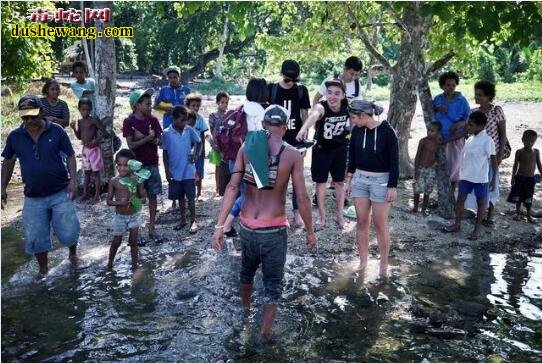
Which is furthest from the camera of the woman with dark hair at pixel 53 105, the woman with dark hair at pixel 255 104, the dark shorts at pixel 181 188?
the woman with dark hair at pixel 53 105

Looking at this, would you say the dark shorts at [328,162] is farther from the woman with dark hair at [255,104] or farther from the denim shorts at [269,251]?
the denim shorts at [269,251]

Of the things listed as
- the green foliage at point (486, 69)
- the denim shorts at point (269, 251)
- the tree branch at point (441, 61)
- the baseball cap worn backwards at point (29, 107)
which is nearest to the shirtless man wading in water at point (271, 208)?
the denim shorts at point (269, 251)

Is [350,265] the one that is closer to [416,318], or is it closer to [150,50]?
[416,318]

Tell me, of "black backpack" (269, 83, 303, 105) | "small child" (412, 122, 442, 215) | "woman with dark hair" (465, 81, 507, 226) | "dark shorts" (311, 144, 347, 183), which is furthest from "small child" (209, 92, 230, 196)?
"woman with dark hair" (465, 81, 507, 226)

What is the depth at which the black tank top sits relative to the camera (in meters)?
6.88

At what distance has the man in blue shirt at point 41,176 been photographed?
18.7 ft

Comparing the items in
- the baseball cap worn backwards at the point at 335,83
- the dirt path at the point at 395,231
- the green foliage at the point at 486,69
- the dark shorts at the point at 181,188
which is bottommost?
the dirt path at the point at 395,231

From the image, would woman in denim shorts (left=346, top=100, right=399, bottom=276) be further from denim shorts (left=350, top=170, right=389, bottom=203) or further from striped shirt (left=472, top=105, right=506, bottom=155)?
striped shirt (left=472, top=105, right=506, bottom=155)

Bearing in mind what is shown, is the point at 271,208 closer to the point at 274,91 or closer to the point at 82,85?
the point at 274,91

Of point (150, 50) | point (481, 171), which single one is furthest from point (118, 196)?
point (150, 50)

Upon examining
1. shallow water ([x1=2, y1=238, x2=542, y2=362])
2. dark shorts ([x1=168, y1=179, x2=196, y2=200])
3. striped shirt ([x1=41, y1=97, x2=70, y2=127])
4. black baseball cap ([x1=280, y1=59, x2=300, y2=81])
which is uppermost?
black baseball cap ([x1=280, y1=59, x2=300, y2=81])

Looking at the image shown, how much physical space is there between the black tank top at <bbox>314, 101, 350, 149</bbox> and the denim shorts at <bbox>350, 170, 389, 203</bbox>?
3.38 feet

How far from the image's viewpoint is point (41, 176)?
5.76 meters

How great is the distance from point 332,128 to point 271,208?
8.61ft
